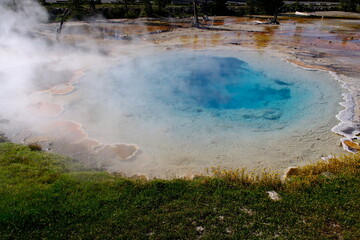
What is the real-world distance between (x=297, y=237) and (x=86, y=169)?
19.1ft

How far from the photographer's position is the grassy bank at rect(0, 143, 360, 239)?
5242mm

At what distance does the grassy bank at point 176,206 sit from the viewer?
17.2 feet

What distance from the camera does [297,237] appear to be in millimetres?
5113

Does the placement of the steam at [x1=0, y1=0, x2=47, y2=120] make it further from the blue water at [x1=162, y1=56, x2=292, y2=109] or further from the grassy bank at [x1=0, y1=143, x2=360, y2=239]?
the blue water at [x1=162, y1=56, x2=292, y2=109]

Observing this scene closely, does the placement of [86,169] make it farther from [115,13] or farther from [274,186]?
[115,13]

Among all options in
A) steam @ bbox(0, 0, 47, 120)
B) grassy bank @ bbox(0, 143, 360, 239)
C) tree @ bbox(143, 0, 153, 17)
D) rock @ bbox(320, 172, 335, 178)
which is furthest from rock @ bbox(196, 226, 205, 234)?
tree @ bbox(143, 0, 153, 17)

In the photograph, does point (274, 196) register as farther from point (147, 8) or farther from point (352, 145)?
point (147, 8)

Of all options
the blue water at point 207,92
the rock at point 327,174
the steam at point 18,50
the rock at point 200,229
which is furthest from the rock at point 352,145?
the steam at point 18,50

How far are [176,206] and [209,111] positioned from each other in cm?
780

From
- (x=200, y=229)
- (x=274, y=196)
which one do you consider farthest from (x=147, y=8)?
(x=200, y=229)

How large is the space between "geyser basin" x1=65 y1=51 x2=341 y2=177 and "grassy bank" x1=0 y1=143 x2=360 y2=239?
1.79 metres

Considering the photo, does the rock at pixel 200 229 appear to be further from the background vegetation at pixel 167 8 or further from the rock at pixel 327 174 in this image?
the background vegetation at pixel 167 8

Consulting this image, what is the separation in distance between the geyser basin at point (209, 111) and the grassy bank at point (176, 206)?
70.4 inches

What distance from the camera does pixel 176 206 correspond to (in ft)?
19.3
